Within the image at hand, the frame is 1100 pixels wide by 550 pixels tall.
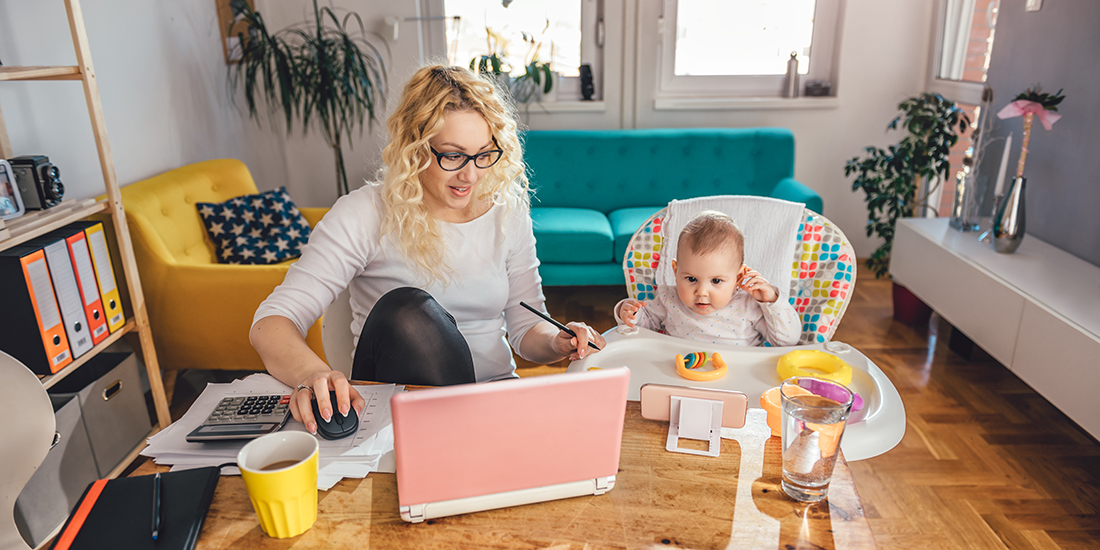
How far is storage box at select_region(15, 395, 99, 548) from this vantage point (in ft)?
4.90

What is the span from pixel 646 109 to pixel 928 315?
1787 millimetres

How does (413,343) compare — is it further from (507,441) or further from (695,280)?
(695,280)

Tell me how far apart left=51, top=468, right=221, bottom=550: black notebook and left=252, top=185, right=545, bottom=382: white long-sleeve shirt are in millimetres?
423

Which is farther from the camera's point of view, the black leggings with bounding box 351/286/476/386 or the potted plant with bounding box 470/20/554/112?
the potted plant with bounding box 470/20/554/112

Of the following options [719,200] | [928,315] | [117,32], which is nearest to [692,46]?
[928,315]

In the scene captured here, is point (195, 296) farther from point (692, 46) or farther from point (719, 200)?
point (692, 46)

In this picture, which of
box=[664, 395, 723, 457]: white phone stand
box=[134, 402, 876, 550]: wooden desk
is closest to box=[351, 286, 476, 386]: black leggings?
box=[134, 402, 876, 550]: wooden desk

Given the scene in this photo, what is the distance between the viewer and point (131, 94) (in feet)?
8.23

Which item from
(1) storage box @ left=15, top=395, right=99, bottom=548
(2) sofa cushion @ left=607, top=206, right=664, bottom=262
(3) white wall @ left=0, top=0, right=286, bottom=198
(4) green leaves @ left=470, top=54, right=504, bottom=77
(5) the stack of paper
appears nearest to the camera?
(5) the stack of paper

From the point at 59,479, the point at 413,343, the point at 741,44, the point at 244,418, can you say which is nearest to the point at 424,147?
the point at 413,343

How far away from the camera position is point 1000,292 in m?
2.09

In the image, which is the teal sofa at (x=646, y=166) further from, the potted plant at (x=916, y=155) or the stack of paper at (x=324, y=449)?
the stack of paper at (x=324, y=449)

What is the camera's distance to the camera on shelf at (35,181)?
5.38 feet

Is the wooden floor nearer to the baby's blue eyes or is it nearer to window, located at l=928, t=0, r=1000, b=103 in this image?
the baby's blue eyes
